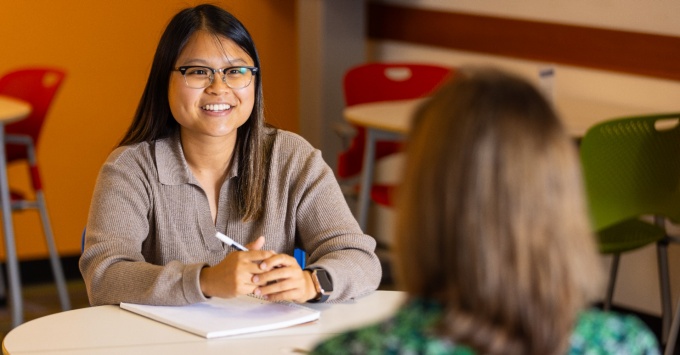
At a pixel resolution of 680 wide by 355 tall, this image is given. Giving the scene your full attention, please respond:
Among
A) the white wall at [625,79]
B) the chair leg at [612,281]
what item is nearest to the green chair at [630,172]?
the chair leg at [612,281]

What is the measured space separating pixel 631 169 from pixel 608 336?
8.05 feet

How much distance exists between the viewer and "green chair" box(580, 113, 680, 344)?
11.0ft

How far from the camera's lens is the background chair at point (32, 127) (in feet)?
14.7

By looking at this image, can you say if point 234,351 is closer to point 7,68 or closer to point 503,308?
point 503,308

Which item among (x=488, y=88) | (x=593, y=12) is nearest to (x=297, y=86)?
(x=593, y=12)

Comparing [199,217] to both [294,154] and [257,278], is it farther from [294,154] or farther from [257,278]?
[257,278]

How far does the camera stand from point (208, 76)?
2.20 meters

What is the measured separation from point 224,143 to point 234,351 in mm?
673

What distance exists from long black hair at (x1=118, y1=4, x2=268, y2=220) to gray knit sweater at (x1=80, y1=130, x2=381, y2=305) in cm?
3

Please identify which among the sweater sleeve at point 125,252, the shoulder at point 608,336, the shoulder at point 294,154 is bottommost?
the sweater sleeve at point 125,252

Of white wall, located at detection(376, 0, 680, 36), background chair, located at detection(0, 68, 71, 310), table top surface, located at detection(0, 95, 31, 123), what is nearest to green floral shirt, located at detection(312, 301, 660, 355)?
table top surface, located at detection(0, 95, 31, 123)

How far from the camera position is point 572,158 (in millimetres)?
969

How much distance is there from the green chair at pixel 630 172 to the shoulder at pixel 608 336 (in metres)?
2.24

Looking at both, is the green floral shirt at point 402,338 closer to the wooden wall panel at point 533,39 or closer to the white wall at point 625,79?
the white wall at point 625,79
